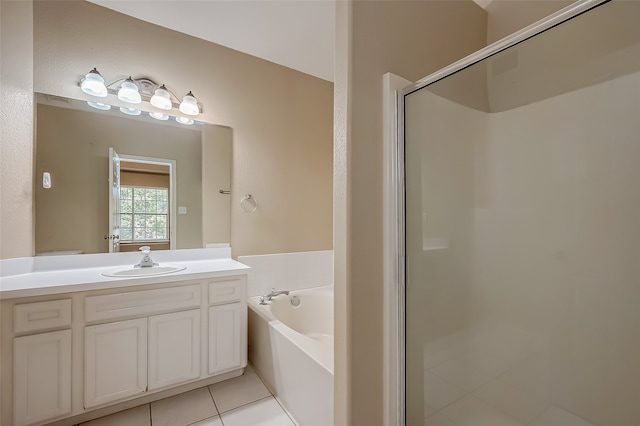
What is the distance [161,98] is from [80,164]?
706mm

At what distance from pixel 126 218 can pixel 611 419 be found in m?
2.74

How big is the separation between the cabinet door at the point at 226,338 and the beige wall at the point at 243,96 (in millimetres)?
580

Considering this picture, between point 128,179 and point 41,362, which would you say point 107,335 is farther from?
point 128,179

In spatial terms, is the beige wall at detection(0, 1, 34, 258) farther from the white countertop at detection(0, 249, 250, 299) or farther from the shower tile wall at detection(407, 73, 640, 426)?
the shower tile wall at detection(407, 73, 640, 426)

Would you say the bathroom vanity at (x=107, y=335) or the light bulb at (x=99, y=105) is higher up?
the light bulb at (x=99, y=105)

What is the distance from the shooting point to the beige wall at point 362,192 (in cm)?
112

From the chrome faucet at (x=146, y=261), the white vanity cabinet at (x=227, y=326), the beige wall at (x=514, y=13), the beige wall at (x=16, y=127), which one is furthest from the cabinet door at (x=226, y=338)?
the beige wall at (x=514, y=13)

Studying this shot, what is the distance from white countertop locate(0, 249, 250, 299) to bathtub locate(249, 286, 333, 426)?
493mm

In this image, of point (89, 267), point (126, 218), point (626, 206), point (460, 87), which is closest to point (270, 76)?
point (126, 218)

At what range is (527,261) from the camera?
1105 millimetres

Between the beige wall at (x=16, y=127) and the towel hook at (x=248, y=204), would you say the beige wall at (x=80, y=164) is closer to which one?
the beige wall at (x=16, y=127)

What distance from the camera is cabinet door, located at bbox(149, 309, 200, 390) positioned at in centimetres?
171

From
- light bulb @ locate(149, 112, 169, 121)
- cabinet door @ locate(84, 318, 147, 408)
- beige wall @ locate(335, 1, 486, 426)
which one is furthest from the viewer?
light bulb @ locate(149, 112, 169, 121)

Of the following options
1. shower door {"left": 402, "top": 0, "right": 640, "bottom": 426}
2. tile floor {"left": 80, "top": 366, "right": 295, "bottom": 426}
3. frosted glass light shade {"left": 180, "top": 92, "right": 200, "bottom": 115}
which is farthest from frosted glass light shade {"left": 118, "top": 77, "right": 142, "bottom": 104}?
tile floor {"left": 80, "top": 366, "right": 295, "bottom": 426}
